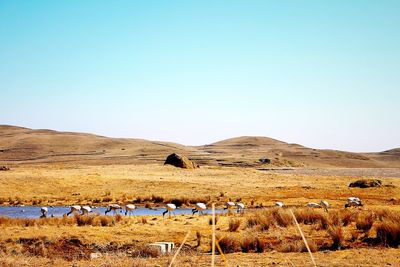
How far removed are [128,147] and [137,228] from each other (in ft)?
560

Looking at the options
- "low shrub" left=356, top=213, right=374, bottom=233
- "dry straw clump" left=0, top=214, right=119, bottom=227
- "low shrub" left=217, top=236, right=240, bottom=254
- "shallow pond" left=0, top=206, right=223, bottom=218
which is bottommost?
"shallow pond" left=0, top=206, right=223, bottom=218

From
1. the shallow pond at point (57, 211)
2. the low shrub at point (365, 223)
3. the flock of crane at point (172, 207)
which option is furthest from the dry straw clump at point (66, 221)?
the low shrub at point (365, 223)

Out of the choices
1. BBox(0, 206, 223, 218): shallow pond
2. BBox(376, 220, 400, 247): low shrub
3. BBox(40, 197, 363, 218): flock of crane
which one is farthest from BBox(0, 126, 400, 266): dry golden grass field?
BBox(0, 206, 223, 218): shallow pond

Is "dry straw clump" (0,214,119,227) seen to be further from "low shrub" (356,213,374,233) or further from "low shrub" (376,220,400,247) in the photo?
"low shrub" (376,220,400,247)

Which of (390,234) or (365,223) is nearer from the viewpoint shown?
(390,234)

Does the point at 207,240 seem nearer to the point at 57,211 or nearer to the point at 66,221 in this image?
the point at 66,221

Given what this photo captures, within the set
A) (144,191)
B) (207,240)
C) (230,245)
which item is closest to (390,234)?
(230,245)

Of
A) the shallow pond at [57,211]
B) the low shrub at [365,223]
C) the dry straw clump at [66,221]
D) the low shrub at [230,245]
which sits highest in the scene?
the low shrub at [365,223]

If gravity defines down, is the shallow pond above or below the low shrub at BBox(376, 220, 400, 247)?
below

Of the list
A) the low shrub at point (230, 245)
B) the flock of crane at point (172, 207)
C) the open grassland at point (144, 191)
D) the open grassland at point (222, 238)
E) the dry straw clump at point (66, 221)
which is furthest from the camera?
the open grassland at point (144, 191)

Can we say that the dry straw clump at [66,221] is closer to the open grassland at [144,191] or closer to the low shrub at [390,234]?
the low shrub at [390,234]

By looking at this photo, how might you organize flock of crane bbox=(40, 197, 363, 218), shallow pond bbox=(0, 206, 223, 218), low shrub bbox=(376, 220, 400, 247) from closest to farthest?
low shrub bbox=(376, 220, 400, 247) < flock of crane bbox=(40, 197, 363, 218) < shallow pond bbox=(0, 206, 223, 218)

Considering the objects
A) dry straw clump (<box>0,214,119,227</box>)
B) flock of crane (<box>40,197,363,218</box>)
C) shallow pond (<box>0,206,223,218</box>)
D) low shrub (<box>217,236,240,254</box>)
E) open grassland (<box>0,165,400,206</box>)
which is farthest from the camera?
open grassland (<box>0,165,400,206</box>)

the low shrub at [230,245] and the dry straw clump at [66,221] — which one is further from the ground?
the low shrub at [230,245]
